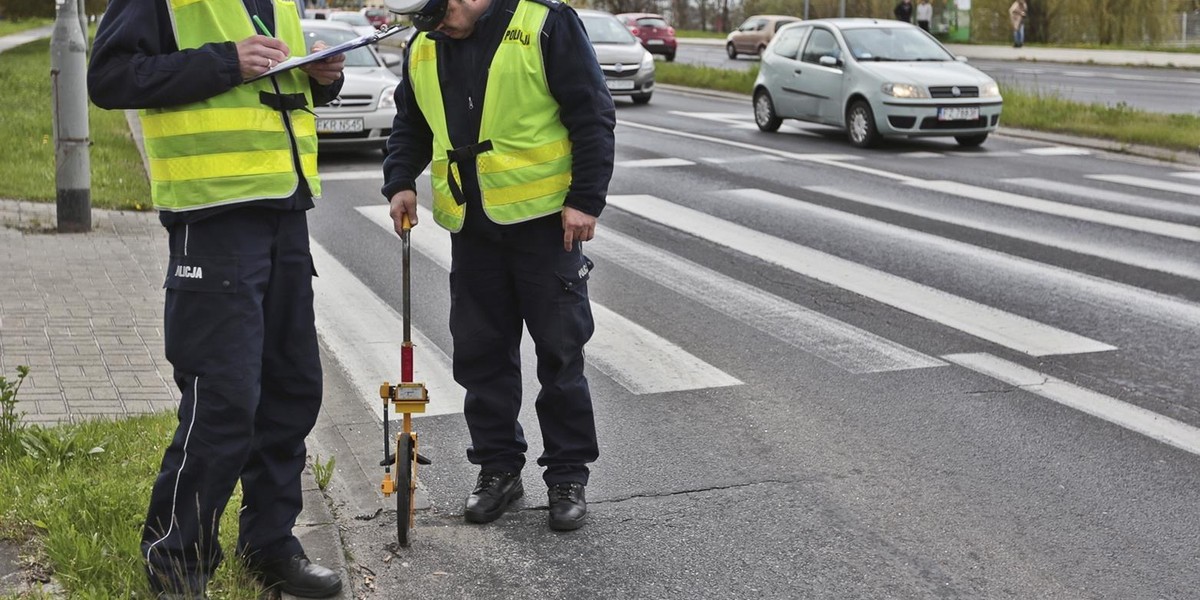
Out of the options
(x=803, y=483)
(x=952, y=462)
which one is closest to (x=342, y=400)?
(x=803, y=483)

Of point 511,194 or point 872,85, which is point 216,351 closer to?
point 511,194

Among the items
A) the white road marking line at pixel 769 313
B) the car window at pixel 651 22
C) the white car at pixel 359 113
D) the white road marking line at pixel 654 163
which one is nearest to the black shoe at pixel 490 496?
the white road marking line at pixel 769 313

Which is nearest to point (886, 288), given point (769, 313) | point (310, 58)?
point (769, 313)

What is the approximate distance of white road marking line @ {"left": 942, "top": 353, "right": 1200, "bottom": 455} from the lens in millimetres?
5648

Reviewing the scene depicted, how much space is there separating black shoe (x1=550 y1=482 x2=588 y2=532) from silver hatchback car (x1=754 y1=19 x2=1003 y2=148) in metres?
12.6

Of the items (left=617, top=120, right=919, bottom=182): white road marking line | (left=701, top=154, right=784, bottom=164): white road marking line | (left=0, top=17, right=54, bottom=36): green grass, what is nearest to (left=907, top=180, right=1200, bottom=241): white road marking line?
(left=617, top=120, right=919, bottom=182): white road marking line

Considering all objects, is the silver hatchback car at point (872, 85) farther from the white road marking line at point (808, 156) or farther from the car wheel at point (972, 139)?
the white road marking line at point (808, 156)

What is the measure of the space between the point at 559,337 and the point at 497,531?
0.65 metres

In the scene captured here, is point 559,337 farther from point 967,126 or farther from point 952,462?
point 967,126

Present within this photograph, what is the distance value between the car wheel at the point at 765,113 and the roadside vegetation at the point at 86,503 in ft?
46.5

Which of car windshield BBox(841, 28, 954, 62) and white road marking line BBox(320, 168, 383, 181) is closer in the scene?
white road marking line BBox(320, 168, 383, 181)

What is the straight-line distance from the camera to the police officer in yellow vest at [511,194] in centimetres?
439

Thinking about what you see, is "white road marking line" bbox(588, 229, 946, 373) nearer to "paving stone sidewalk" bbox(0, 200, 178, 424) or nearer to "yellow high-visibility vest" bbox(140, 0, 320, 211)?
"paving stone sidewalk" bbox(0, 200, 178, 424)

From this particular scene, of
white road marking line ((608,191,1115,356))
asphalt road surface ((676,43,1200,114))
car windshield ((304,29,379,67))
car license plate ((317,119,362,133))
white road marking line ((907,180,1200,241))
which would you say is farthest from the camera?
asphalt road surface ((676,43,1200,114))
